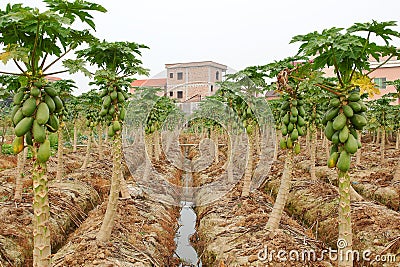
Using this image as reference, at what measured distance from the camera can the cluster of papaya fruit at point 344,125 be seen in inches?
174

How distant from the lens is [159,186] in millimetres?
12617

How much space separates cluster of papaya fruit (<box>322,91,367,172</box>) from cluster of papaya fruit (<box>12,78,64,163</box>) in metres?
3.64

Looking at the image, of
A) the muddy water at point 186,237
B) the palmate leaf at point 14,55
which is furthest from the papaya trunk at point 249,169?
the palmate leaf at point 14,55

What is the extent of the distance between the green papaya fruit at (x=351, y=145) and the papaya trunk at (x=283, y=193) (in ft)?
6.42

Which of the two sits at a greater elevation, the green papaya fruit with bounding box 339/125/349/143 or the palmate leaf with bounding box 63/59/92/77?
the palmate leaf with bounding box 63/59/92/77

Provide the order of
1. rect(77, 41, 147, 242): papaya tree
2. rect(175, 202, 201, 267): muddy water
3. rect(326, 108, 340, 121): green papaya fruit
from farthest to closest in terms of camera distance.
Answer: rect(175, 202, 201, 267): muddy water < rect(77, 41, 147, 242): papaya tree < rect(326, 108, 340, 121): green papaya fruit

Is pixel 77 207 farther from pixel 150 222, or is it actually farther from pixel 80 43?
pixel 80 43

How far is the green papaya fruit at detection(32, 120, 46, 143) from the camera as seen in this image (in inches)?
150

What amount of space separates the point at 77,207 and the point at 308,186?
7.39 meters

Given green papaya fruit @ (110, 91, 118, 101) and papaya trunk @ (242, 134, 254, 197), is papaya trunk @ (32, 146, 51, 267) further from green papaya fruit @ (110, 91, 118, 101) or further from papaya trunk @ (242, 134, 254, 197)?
papaya trunk @ (242, 134, 254, 197)

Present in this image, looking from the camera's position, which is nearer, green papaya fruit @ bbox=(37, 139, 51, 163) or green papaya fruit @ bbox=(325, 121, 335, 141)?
green papaya fruit @ bbox=(37, 139, 51, 163)

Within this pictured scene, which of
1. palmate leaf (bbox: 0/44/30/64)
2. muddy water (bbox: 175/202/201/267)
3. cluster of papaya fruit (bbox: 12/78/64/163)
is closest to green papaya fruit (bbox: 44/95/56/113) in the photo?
cluster of papaya fruit (bbox: 12/78/64/163)

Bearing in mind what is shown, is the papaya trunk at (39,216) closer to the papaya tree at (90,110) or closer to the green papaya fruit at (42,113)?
the green papaya fruit at (42,113)

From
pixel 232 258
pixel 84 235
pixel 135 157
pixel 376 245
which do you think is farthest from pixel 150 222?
pixel 135 157
